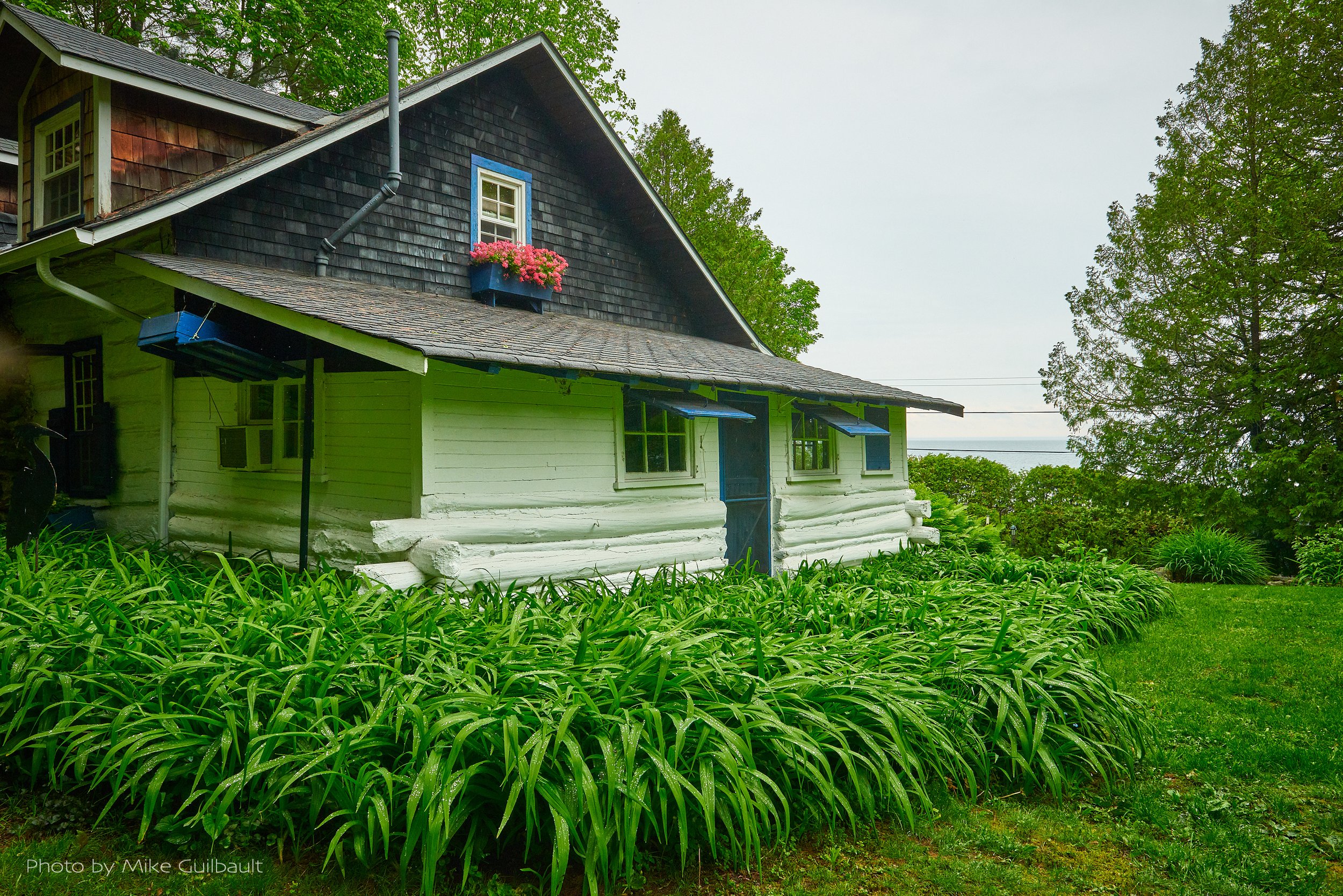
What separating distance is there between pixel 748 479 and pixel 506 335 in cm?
383

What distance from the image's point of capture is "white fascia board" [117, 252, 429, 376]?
5.55m

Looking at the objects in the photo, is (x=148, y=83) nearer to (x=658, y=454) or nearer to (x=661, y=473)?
(x=658, y=454)

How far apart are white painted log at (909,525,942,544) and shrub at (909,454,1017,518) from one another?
645 cm

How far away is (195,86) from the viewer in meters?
8.24

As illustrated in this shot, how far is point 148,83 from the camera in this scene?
7.87m

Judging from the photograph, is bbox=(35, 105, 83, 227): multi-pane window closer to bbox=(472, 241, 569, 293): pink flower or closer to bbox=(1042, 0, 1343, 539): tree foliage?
bbox=(472, 241, 569, 293): pink flower

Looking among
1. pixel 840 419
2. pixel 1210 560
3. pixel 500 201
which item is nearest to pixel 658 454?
pixel 840 419

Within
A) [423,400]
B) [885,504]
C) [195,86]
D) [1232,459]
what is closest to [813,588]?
[423,400]

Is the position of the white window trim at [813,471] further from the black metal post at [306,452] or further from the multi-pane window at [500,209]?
the black metal post at [306,452]

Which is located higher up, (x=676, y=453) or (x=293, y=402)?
(x=293, y=402)

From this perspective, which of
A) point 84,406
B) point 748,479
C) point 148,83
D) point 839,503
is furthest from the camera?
point 839,503

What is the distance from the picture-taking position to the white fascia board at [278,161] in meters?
6.83

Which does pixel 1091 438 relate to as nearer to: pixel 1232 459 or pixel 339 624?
pixel 1232 459

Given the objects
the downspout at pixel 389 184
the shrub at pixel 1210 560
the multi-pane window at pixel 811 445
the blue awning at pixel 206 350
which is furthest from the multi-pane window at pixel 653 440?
the shrub at pixel 1210 560
